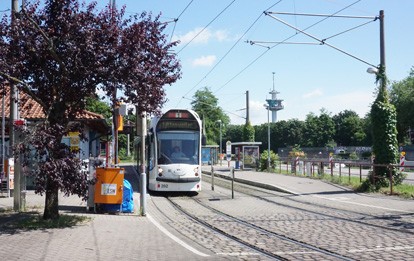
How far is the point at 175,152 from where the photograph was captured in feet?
63.9

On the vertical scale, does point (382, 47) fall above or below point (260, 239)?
above

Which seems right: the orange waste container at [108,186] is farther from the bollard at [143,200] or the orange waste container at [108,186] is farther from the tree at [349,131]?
the tree at [349,131]

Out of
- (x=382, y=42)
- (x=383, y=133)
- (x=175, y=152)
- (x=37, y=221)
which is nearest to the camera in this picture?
(x=37, y=221)

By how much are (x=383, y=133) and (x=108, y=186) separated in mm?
12463

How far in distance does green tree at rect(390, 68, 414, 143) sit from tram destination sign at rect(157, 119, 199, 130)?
179 feet

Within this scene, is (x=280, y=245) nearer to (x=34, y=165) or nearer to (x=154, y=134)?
(x=34, y=165)

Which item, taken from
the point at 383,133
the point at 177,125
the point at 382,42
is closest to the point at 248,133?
the point at 383,133

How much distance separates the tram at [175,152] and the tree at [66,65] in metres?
7.95

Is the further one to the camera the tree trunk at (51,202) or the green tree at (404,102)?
the green tree at (404,102)

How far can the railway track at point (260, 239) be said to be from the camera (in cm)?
810

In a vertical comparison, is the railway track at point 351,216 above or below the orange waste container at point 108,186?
below

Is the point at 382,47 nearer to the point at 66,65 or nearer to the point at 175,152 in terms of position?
the point at 175,152

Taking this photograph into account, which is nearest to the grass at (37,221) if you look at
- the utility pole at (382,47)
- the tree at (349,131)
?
the utility pole at (382,47)

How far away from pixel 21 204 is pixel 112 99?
444 cm
